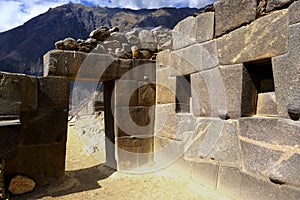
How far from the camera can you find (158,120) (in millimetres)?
4172

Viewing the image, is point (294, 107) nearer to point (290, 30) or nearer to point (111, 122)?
point (290, 30)

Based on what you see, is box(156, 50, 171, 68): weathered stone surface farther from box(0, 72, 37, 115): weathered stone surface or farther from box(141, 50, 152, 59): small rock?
box(0, 72, 37, 115): weathered stone surface

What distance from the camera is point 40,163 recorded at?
10.8 ft

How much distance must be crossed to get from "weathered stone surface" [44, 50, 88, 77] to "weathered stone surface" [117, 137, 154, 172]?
143 cm

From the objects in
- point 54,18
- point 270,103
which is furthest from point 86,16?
point 270,103

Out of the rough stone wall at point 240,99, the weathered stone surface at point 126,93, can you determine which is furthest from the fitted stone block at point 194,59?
the weathered stone surface at point 126,93

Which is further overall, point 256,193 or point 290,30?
point 256,193

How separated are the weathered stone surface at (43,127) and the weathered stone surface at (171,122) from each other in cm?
161

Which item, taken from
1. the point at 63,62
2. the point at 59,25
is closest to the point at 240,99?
the point at 63,62

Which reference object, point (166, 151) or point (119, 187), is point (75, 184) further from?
point (166, 151)

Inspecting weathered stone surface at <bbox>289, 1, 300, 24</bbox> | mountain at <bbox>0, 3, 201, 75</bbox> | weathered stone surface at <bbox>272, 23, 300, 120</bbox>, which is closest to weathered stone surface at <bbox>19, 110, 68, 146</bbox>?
weathered stone surface at <bbox>272, 23, 300, 120</bbox>

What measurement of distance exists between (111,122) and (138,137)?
1.86ft

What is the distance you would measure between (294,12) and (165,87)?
2.34 metres

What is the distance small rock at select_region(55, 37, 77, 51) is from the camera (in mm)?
3546
